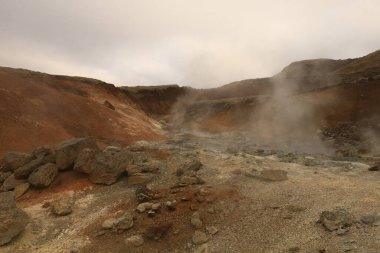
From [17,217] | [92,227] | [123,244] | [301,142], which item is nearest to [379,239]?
[123,244]

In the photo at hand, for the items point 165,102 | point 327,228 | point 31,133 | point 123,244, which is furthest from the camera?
point 165,102

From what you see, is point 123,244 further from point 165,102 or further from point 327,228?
point 165,102

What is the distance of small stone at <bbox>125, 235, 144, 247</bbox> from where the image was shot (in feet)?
29.0

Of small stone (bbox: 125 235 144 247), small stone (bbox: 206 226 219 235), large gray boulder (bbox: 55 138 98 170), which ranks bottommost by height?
small stone (bbox: 125 235 144 247)

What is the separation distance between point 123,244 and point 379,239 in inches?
227

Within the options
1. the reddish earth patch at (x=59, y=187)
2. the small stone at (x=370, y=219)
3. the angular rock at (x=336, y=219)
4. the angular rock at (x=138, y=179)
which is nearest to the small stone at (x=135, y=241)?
the angular rock at (x=138, y=179)

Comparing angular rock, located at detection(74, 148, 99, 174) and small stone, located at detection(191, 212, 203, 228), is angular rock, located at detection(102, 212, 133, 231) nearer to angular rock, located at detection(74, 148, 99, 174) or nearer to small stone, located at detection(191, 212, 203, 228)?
small stone, located at detection(191, 212, 203, 228)

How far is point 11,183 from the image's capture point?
1276 centimetres

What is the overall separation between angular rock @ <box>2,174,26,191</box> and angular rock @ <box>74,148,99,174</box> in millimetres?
1963

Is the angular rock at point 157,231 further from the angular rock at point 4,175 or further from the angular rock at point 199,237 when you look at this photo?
the angular rock at point 4,175

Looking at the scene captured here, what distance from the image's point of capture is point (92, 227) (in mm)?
9727

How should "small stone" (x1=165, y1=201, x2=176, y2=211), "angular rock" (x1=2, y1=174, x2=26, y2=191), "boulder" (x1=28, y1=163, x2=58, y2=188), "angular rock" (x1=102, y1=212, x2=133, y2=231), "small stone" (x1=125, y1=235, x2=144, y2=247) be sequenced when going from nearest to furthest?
"small stone" (x1=125, y1=235, x2=144, y2=247)
"angular rock" (x1=102, y1=212, x2=133, y2=231)
"small stone" (x1=165, y1=201, x2=176, y2=211)
"boulder" (x1=28, y1=163, x2=58, y2=188)
"angular rock" (x1=2, y1=174, x2=26, y2=191)

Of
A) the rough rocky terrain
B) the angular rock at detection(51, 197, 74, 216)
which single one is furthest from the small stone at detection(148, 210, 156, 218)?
the angular rock at detection(51, 197, 74, 216)

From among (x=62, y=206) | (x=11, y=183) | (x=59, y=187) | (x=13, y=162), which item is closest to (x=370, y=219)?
(x=62, y=206)
